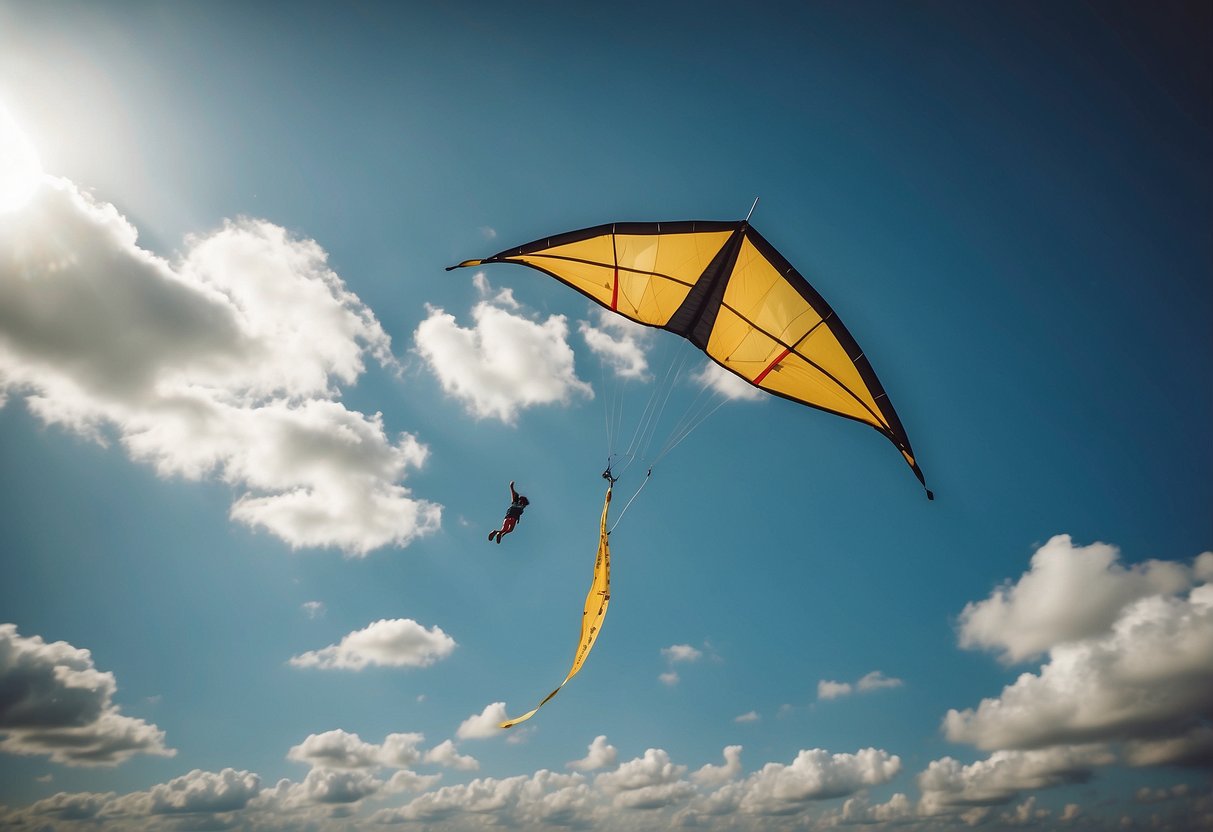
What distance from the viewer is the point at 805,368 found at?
13.4 metres

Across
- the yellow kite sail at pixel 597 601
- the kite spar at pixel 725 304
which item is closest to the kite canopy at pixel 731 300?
the kite spar at pixel 725 304

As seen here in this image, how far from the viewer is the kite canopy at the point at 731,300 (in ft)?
41.0

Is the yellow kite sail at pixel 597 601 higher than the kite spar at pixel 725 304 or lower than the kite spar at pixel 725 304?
lower

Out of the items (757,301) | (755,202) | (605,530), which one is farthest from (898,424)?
(605,530)

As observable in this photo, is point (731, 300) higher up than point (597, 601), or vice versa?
point (731, 300)

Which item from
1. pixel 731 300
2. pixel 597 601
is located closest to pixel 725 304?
pixel 731 300

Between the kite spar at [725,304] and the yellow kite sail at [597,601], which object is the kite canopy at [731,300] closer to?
the kite spar at [725,304]

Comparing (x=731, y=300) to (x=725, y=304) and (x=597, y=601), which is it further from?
(x=597, y=601)

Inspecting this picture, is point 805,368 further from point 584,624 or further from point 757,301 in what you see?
point 584,624

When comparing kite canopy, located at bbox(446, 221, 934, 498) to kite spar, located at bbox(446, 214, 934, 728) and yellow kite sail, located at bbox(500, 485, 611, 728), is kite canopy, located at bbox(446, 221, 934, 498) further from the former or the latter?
yellow kite sail, located at bbox(500, 485, 611, 728)

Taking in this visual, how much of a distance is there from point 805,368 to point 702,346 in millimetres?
2493

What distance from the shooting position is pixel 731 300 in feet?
44.8

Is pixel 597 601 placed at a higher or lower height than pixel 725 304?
lower

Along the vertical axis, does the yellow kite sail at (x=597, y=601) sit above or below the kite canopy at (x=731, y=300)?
below
